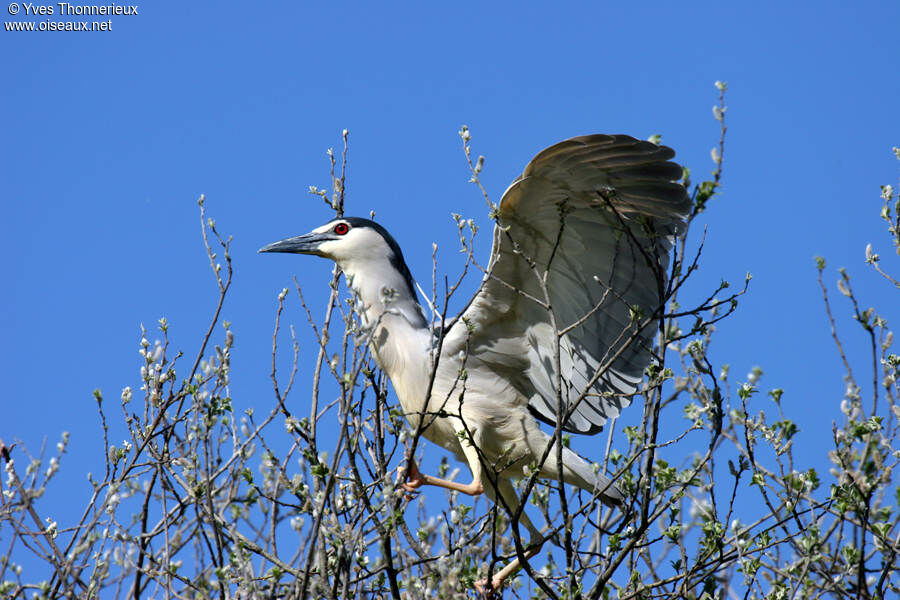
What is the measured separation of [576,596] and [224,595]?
3.79 feet

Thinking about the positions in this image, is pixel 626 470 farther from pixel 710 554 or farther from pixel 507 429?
pixel 507 429

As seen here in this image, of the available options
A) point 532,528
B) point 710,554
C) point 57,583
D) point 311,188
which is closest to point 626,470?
point 710,554

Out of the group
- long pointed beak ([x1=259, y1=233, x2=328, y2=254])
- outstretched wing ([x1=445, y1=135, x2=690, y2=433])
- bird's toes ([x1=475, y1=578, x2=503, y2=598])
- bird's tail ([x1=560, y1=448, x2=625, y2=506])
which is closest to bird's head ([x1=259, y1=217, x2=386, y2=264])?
long pointed beak ([x1=259, y1=233, x2=328, y2=254])

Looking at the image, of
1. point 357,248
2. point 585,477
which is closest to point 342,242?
point 357,248

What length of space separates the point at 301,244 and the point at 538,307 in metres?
1.35

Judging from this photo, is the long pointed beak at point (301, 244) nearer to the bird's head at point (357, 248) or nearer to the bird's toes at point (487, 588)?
the bird's head at point (357, 248)

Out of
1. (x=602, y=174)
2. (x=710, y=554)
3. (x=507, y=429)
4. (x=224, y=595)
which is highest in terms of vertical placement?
(x=602, y=174)

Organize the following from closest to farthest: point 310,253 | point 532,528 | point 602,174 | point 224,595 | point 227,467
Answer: point 224,595
point 227,467
point 602,174
point 532,528
point 310,253

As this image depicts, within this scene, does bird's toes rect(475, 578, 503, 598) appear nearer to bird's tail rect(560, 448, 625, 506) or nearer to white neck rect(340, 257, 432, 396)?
bird's tail rect(560, 448, 625, 506)

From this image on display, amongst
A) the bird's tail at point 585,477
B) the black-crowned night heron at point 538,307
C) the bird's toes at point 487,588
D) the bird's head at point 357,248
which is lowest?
the bird's toes at point 487,588

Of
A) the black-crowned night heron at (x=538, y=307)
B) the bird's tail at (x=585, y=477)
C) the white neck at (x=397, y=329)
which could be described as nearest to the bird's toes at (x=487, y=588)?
the black-crowned night heron at (x=538, y=307)

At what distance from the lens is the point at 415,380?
15.0 feet

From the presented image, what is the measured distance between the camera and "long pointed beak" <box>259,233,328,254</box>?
4.94 m

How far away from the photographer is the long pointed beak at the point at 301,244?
494 cm
